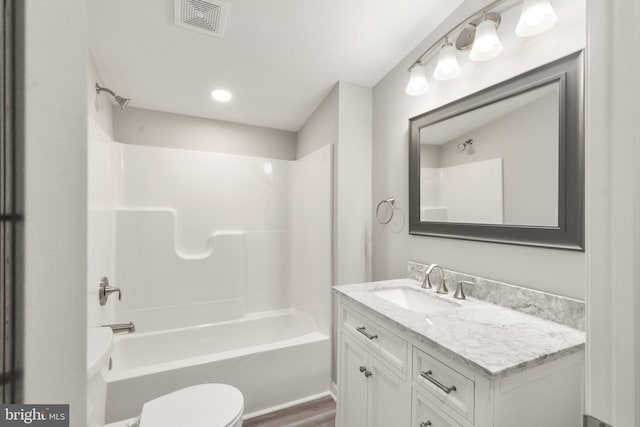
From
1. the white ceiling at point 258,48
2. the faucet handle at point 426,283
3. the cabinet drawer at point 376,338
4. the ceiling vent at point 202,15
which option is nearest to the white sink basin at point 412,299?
the faucet handle at point 426,283

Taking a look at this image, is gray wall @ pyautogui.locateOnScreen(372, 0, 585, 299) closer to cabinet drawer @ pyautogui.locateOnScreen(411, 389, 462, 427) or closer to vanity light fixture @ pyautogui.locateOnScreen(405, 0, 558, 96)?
vanity light fixture @ pyautogui.locateOnScreen(405, 0, 558, 96)

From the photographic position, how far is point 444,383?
92 centimetres

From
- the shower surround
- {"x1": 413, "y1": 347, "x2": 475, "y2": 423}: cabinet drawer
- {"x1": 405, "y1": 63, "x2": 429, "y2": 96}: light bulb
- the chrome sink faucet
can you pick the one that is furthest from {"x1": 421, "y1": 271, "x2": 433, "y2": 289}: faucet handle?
{"x1": 405, "y1": 63, "x2": 429, "y2": 96}: light bulb

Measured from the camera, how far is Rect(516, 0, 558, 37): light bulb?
1100 millimetres

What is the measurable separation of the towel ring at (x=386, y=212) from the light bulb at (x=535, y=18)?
1.13m

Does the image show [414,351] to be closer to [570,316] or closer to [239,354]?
[570,316]

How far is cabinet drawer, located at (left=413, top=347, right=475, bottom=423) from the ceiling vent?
6.27ft

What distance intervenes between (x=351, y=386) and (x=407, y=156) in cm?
144

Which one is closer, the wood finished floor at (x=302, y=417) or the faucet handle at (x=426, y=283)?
the faucet handle at (x=426, y=283)

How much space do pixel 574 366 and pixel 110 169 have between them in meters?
2.90

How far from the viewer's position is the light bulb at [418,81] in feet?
5.64

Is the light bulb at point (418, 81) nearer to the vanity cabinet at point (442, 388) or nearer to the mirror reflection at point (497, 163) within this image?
the mirror reflection at point (497, 163)

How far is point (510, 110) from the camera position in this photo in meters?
1.32

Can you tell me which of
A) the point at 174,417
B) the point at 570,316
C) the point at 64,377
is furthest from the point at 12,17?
the point at 570,316
